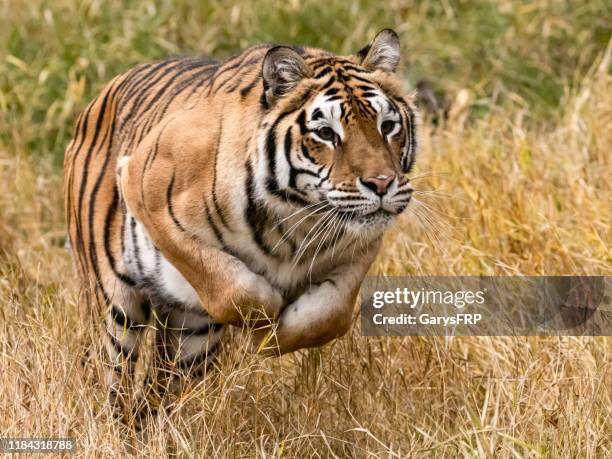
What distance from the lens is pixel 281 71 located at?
352 centimetres

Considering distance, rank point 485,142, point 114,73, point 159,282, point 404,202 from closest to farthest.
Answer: point 404,202
point 159,282
point 485,142
point 114,73

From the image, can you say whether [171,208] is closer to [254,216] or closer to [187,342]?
[254,216]

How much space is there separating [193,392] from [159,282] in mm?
419

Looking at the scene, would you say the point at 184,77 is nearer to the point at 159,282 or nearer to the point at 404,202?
the point at 159,282

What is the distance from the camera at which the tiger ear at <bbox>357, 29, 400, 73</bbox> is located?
3682mm

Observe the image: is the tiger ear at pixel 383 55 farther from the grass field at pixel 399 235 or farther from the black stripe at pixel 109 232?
the black stripe at pixel 109 232

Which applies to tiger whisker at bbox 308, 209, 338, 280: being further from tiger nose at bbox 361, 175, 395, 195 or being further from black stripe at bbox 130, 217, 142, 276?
black stripe at bbox 130, 217, 142, 276

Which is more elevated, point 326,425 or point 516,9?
point 516,9

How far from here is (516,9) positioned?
7.12 m

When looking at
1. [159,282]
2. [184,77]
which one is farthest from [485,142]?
[159,282]

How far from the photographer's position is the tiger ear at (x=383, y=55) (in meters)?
3.68

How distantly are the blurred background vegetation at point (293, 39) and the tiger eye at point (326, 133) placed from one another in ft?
10.8

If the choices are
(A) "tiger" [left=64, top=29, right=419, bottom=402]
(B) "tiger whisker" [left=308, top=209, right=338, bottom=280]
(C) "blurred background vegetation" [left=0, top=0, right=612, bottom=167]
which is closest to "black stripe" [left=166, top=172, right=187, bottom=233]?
(A) "tiger" [left=64, top=29, right=419, bottom=402]

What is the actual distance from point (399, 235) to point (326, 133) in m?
1.56
